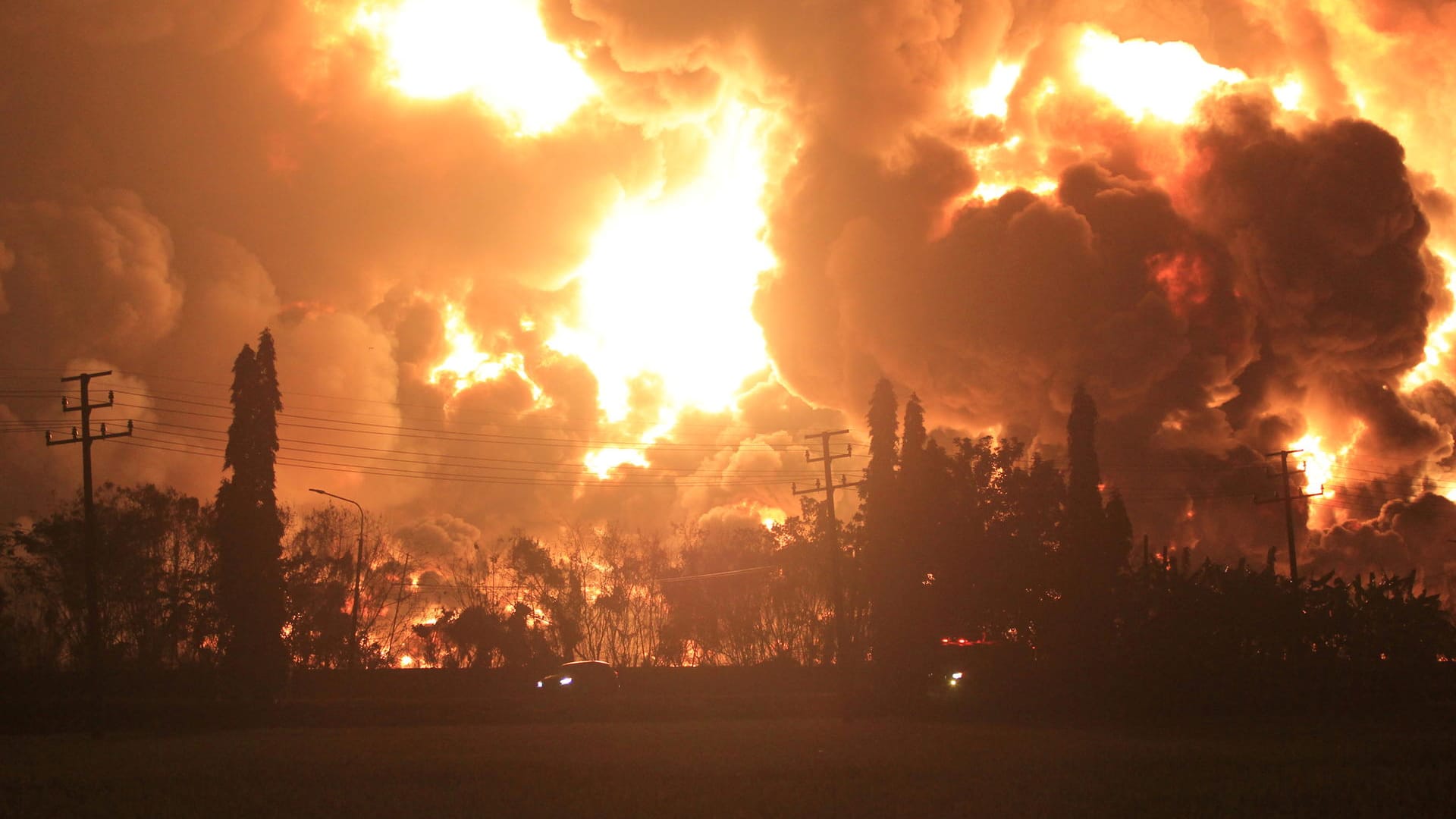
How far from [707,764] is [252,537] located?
3932 centimetres

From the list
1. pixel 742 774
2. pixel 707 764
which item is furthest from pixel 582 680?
pixel 742 774

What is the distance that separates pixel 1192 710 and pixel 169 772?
3787cm

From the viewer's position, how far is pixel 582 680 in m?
60.7

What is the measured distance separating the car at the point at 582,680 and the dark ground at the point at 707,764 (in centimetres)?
1139

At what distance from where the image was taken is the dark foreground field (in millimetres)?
21109

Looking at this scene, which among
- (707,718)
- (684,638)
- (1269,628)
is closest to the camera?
(707,718)

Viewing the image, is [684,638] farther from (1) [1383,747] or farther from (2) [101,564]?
(1) [1383,747]

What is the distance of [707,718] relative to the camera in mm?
46125

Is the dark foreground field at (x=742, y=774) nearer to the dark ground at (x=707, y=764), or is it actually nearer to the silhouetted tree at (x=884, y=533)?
the dark ground at (x=707, y=764)

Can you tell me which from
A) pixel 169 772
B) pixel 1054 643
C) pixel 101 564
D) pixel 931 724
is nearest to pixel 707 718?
pixel 931 724

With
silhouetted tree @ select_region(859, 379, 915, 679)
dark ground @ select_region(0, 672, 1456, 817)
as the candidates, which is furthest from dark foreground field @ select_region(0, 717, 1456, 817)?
silhouetted tree @ select_region(859, 379, 915, 679)

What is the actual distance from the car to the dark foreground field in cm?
2043

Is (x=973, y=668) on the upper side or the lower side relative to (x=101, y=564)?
lower

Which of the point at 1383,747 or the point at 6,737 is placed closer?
the point at 1383,747
